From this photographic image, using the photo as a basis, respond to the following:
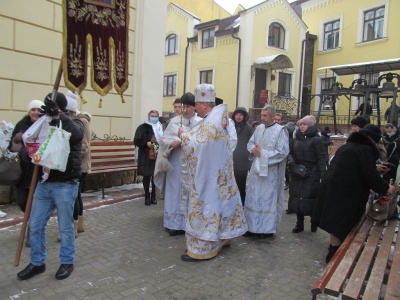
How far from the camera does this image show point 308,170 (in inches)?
191

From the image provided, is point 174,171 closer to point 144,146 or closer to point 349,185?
point 144,146

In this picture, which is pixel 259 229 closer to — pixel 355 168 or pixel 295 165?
pixel 295 165

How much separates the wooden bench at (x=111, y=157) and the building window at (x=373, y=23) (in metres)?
16.3

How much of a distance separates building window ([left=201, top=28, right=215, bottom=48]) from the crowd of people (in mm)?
16855

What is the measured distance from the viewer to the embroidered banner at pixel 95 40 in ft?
12.1

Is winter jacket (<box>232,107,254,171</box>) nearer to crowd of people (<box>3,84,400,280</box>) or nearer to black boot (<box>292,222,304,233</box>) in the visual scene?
crowd of people (<box>3,84,400,280</box>)

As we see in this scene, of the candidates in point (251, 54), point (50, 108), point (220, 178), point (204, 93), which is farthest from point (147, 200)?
point (251, 54)

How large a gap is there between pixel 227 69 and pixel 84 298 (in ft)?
59.9

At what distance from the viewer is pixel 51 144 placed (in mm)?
3049

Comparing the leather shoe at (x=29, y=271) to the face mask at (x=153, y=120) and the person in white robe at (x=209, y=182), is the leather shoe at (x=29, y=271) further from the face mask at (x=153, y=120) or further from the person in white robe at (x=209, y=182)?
the face mask at (x=153, y=120)

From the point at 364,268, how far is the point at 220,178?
5.55 ft

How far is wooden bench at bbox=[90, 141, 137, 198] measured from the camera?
6.61m

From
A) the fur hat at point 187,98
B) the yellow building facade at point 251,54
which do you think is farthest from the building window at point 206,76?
the fur hat at point 187,98

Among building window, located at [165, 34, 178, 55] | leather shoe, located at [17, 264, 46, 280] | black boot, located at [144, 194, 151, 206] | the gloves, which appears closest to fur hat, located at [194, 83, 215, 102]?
the gloves
